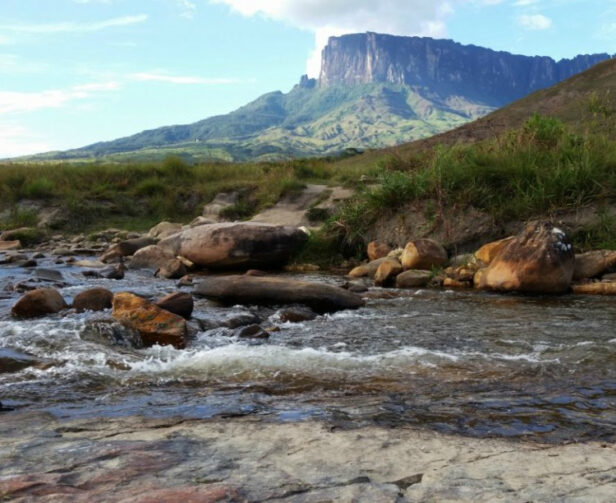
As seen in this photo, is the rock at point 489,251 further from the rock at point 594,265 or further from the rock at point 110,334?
the rock at point 110,334

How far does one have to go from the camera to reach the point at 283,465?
2.57 meters

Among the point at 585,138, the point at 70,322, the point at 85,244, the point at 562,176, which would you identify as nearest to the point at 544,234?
the point at 562,176

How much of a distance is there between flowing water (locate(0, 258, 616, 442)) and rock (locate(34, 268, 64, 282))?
2.88m

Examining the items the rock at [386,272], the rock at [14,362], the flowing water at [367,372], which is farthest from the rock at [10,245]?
the rock at [14,362]

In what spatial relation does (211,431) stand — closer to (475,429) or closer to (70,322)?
(475,429)

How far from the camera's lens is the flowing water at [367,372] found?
3.60 metres

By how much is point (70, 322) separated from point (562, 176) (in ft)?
27.8

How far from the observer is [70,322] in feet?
21.2

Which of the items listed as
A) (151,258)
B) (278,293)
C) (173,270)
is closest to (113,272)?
(173,270)

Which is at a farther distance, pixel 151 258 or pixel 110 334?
pixel 151 258

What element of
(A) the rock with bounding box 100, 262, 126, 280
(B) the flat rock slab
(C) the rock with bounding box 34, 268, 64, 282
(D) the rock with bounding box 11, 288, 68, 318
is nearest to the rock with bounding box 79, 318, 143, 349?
(D) the rock with bounding box 11, 288, 68, 318

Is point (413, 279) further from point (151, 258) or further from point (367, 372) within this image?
point (151, 258)

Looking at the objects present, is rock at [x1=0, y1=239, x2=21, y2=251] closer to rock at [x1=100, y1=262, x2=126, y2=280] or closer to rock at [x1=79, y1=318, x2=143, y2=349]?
rock at [x1=100, y1=262, x2=126, y2=280]

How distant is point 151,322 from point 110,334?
0.47 meters
